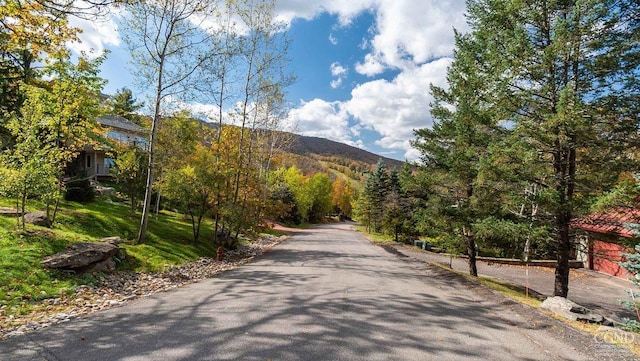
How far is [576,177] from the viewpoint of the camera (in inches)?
343

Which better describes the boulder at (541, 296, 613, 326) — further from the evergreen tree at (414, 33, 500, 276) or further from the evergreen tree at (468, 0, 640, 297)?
the evergreen tree at (414, 33, 500, 276)

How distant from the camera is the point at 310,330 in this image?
213 inches

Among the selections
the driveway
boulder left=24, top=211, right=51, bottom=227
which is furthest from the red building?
boulder left=24, top=211, right=51, bottom=227

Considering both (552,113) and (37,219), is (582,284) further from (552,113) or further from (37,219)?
(37,219)

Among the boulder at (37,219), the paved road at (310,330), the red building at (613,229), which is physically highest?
the red building at (613,229)

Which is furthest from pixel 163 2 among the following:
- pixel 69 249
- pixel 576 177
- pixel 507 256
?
pixel 507 256

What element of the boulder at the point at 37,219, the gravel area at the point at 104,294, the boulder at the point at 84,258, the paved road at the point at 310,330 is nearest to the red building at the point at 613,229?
the paved road at the point at 310,330

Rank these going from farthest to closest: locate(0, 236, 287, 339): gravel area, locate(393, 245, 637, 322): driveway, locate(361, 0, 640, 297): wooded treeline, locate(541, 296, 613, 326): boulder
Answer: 1. locate(393, 245, 637, 322): driveway
2. locate(361, 0, 640, 297): wooded treeline
3. locate(541, 296, 613, 326): boulder
4. locate(0, 236, 287, 339): gravel area

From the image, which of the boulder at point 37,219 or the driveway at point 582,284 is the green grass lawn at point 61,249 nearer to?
the boulder at point 37,219

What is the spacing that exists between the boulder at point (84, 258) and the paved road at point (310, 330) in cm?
231

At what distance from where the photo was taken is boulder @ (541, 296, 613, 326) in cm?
656

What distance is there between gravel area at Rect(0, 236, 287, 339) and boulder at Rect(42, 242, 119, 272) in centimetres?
42

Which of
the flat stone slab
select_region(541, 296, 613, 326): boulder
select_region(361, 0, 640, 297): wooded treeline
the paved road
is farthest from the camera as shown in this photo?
the flat stone slab

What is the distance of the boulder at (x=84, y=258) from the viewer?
310 inches
